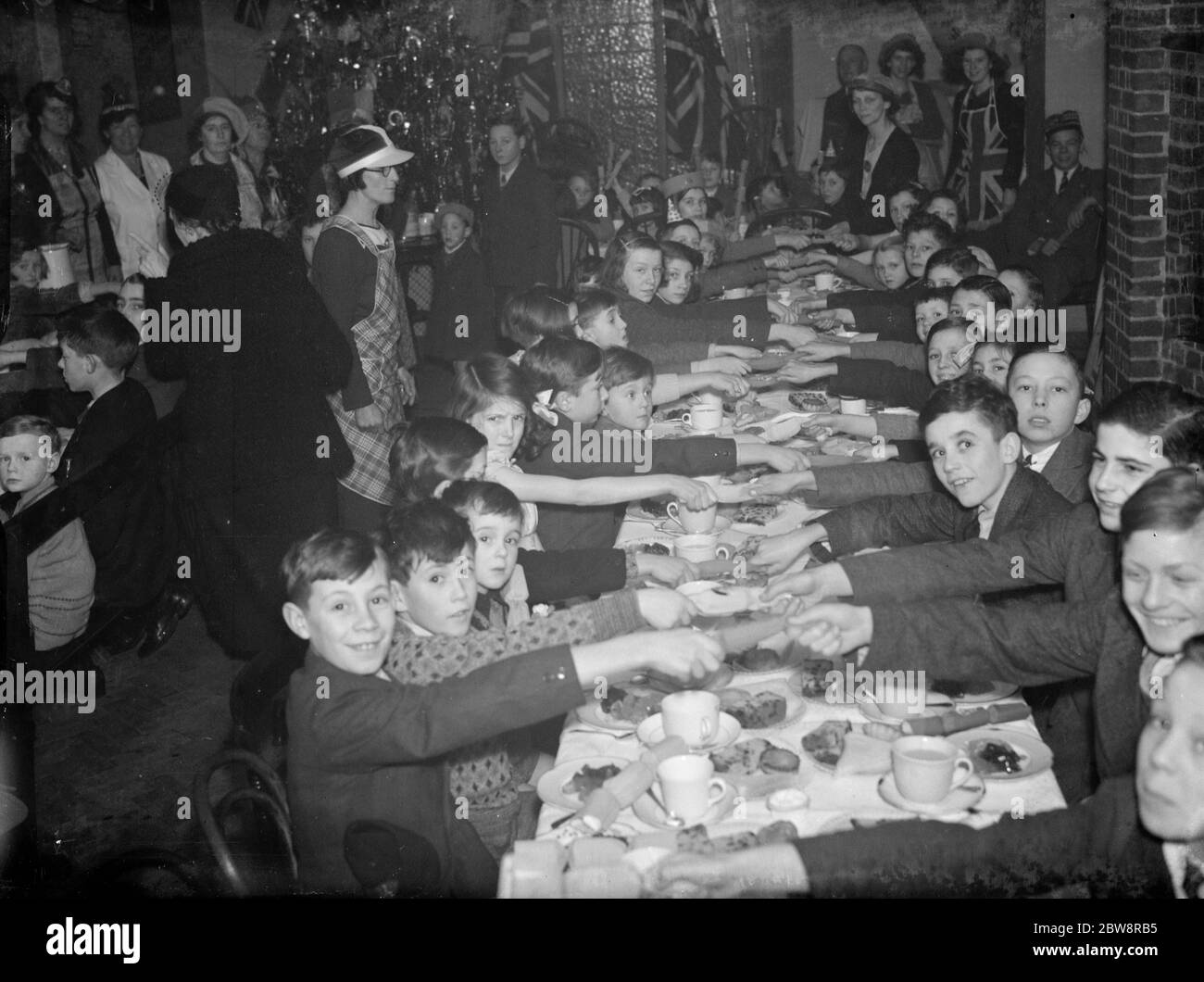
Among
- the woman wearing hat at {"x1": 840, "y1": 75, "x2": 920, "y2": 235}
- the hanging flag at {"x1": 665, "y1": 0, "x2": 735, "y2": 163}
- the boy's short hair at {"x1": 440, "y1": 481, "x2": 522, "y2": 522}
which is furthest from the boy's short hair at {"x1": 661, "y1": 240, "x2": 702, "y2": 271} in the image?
the boy's short hair at {"x1": 440, "y1": 481, "x2": 522, "y2": 522}

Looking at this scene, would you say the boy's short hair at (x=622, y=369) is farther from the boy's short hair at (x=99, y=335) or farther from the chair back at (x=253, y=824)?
the chair back at (x=253, y=824)

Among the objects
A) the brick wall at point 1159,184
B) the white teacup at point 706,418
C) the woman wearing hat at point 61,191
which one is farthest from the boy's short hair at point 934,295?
the woman wearing hat at point 61,191

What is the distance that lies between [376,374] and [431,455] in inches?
61.6

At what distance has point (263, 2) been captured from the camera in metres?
6.78

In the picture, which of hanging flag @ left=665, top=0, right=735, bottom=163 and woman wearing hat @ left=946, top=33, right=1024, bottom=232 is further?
hanging flag @ left=665, top=0, right=735, bottom=163

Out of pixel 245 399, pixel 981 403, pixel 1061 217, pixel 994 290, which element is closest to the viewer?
pixel 981 403

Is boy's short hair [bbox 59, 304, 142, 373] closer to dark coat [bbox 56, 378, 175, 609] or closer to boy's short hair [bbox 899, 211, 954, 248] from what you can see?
dark coat [bbox 56, 378, 175, 609]

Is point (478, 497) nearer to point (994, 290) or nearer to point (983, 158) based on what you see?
point (994, 290)

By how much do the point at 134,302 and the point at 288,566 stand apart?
3.50 meters

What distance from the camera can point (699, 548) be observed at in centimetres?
332

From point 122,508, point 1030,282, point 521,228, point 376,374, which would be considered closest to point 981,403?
point 1030,282

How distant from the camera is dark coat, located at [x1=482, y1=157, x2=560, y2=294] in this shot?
6.94m

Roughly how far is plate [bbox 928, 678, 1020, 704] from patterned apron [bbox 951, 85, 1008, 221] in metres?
5.72
